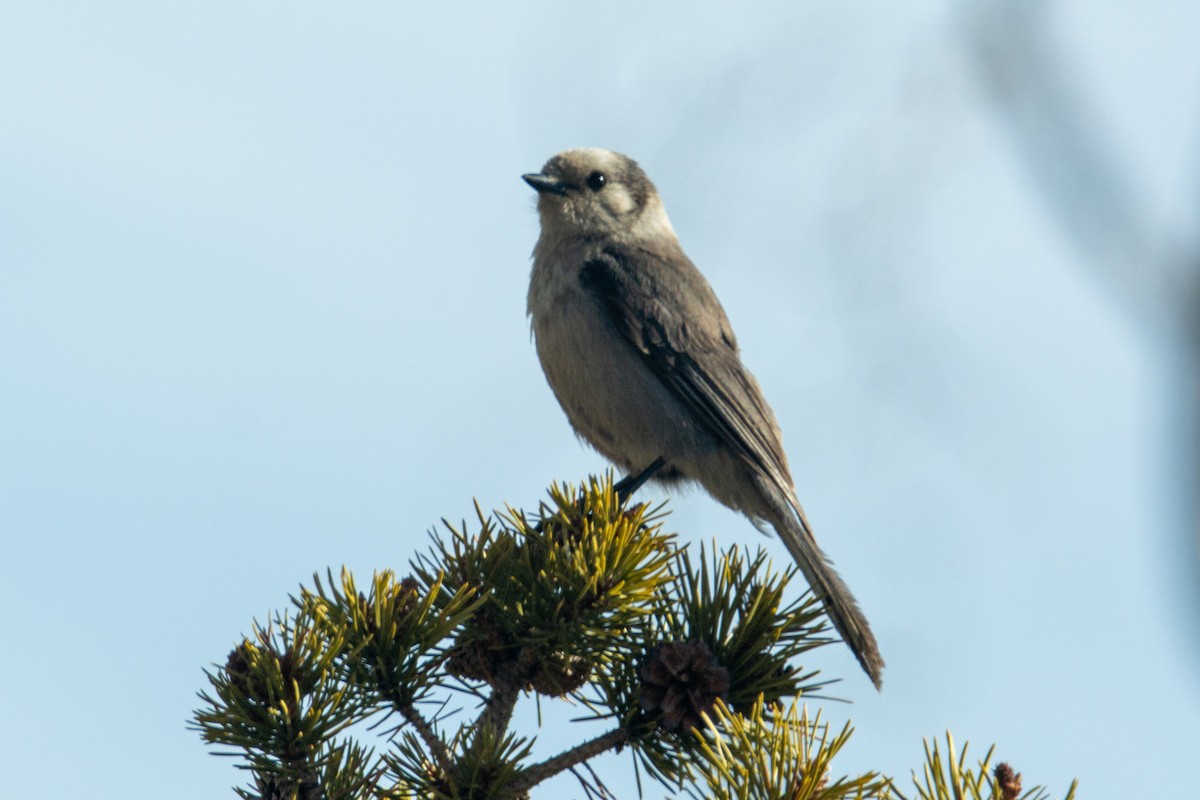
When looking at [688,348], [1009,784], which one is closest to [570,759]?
[1009,784]

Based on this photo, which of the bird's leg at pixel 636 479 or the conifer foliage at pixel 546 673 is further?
the bird's leg at pixel 636 479

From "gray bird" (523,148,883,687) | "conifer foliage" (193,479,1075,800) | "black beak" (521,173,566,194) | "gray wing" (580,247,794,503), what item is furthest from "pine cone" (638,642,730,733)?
"black beak" (521,173,566,194)

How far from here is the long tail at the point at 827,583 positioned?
403 cm

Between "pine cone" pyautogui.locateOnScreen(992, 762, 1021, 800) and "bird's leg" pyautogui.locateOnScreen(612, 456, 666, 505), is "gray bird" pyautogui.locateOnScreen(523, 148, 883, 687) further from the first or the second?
"pine cone" pyautogui.locateOnScreen(992, 762, 1021, 800)

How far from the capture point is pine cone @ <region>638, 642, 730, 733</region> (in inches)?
104

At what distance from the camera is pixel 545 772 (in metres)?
2.57

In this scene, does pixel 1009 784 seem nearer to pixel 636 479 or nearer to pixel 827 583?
pixel 827 583

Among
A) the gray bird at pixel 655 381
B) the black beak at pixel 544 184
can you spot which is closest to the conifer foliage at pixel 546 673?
the gray bird at pixel 655 381

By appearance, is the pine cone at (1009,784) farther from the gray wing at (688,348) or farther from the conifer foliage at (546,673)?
the gray wing at (688,348)

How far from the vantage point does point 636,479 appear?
18.4 ft

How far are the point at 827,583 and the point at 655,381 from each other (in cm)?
138

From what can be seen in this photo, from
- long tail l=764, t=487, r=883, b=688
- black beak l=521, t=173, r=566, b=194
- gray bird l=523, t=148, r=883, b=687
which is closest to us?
long tail l=764, t=487, r=883, b=688

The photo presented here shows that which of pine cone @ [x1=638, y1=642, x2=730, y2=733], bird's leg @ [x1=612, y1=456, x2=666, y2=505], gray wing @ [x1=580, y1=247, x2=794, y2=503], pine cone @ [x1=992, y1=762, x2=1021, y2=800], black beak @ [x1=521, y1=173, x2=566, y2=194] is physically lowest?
pine cone @ [x1=992, y1=762, x2=1021, y2=800]

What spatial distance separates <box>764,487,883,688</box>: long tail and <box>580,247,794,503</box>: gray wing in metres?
0.12
